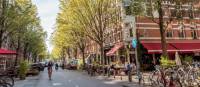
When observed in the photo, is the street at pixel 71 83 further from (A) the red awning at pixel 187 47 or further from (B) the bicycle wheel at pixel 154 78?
(A) the red awning at pixel 187 47

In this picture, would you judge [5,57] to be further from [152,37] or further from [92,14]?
[152,37]

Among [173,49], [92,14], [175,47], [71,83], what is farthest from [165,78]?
[175,47]

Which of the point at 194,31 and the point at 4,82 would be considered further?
the point at 194,31

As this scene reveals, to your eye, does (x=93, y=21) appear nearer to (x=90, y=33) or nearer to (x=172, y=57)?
(x=90, y=33)

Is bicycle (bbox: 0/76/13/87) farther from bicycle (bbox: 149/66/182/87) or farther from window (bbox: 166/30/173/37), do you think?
window (bbox: 166/30/173/37)

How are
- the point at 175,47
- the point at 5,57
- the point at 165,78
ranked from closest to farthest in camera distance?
1. the point at 165,78
2. the point at 175,47
3. the point at 5,57

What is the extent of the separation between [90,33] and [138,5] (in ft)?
44.0

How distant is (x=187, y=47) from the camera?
4328cm

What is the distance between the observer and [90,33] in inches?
1640

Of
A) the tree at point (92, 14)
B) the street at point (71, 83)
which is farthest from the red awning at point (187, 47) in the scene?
→ the street at point (71, 83)

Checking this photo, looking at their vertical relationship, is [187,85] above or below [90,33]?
below

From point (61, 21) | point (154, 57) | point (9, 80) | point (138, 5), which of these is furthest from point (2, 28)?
point (154, 57)

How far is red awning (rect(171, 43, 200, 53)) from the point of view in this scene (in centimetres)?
4234

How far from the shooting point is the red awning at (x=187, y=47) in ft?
139
